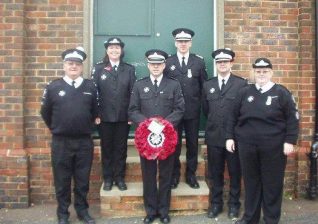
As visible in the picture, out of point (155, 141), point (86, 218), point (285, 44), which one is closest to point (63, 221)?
point (86, 218)

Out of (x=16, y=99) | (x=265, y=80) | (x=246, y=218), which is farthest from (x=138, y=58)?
(x=246, y=218)

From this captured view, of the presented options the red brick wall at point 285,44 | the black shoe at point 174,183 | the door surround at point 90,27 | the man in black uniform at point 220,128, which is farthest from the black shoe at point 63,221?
the red brick wall at point 285,44

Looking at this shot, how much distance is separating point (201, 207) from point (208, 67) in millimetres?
2100

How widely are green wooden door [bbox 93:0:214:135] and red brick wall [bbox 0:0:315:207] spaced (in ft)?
1.16

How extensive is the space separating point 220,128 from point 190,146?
0.53 meters

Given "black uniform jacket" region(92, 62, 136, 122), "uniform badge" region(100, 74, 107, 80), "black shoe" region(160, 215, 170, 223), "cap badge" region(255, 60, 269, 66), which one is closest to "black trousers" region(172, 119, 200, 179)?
"black shoe" region(160, 215, 170, 223)

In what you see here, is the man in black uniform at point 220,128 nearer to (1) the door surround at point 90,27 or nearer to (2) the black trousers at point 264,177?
(2) the black trousers at point 264,177

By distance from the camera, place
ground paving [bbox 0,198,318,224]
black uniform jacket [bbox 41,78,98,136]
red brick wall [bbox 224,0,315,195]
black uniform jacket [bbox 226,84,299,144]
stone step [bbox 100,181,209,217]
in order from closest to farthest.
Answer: black uniform jacket [bbox 226,84,299,144], black uniform jacket [bbox 41,78,98,136], ground paving [bbox 0,198,318,224], stone step [bbox 100,181,209,217], red brick wall [bbox 224,0,315,195]

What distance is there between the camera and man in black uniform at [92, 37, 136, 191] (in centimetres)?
581

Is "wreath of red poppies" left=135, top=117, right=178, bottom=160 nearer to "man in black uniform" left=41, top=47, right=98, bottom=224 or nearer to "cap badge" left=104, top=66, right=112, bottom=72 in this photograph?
"man in black uniform" left=41, top=47, right=98, bottom=224

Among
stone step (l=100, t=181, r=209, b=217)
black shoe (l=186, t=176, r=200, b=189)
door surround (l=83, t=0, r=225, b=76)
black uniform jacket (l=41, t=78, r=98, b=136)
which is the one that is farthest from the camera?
door surround (l=83, t=0, r=225, b=76)

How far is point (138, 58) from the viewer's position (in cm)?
681

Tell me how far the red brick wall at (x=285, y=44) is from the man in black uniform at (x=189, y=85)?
2.81ft

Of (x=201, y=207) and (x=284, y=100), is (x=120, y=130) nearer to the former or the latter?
(x=201, y=207)
